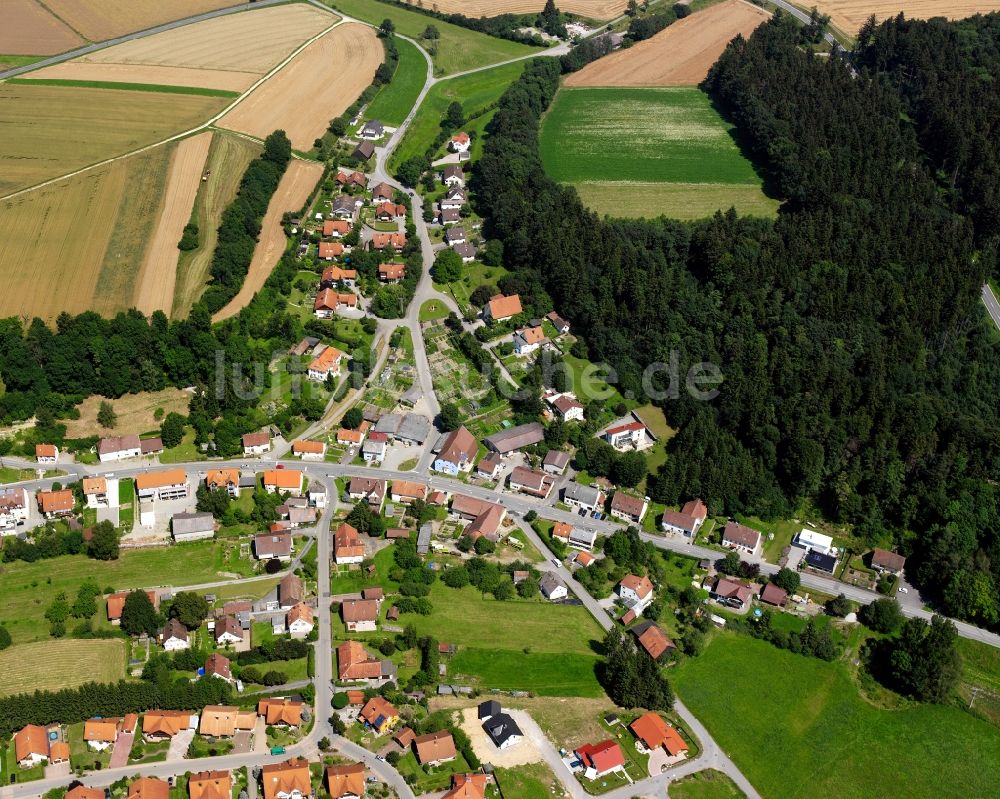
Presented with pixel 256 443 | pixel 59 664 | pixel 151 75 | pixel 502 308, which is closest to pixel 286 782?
pixel 59 664

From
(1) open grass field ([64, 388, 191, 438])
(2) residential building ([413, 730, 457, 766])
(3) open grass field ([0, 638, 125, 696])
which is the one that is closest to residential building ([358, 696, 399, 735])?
(2) residential building ([413, 730, 457, 766])

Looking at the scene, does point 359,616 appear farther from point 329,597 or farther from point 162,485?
point 162,485

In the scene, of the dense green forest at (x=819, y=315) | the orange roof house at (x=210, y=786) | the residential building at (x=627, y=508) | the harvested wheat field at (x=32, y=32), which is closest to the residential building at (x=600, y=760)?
the orange roof house at (x=210, y=786)

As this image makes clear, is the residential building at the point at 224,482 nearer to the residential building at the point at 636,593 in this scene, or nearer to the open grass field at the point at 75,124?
the residential building at the point at 636,593

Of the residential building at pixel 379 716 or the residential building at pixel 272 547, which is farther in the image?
the residential building at pixel 272 547

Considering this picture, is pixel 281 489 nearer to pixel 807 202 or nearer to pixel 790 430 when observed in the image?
pixel 790 430

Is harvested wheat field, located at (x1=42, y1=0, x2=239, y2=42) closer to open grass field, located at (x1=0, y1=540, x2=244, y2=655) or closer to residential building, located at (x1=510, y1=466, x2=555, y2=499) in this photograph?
open grass field, located at (x1=0, y1=540, x2=244, y2=655)

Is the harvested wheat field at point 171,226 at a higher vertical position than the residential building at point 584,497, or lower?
higher
